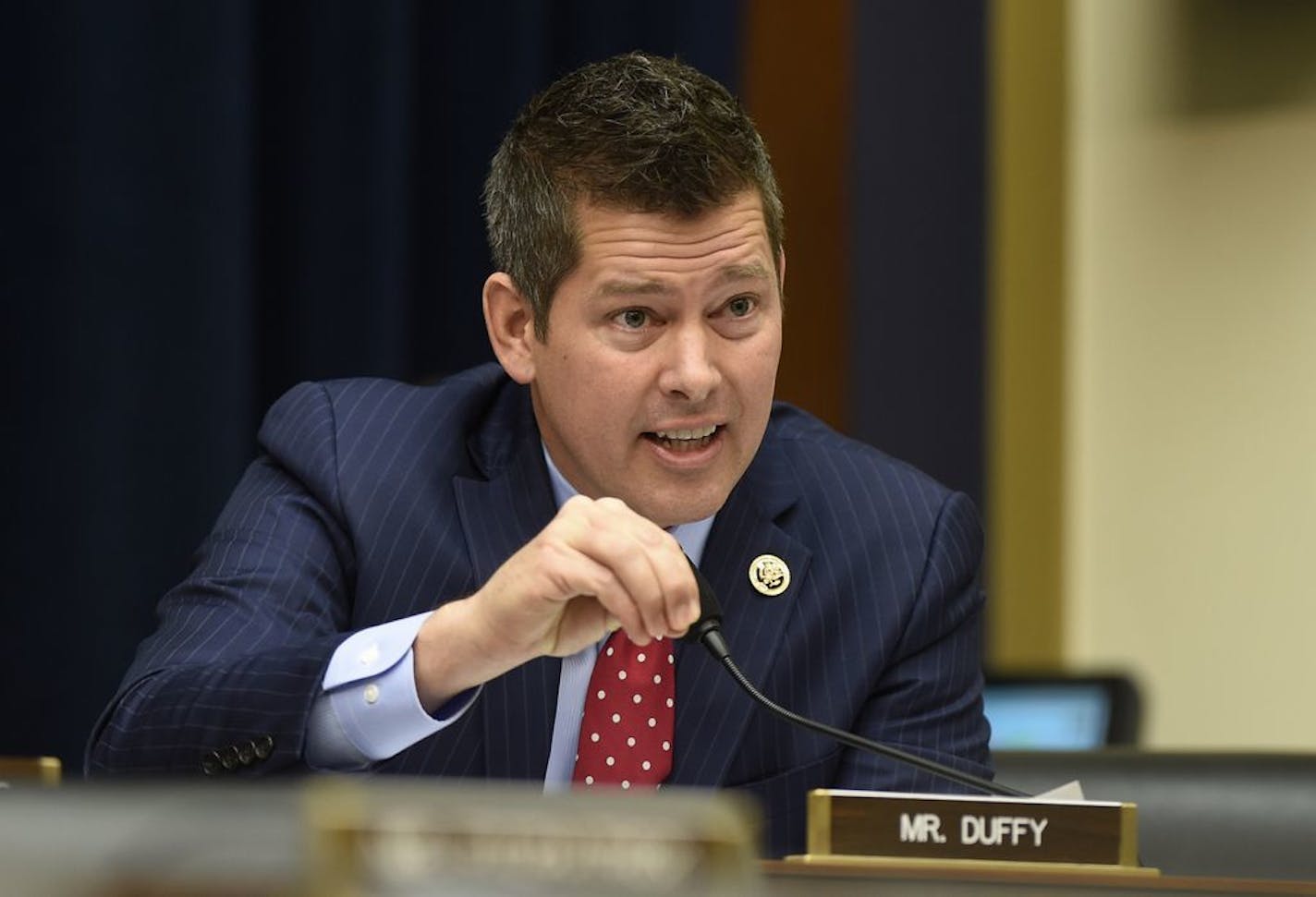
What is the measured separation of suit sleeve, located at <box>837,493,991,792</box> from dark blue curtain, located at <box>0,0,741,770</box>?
4.94 ft

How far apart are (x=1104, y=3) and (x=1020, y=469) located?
1103 mm

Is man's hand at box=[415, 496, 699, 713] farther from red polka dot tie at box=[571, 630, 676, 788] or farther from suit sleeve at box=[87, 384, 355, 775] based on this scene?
red polka dot tie at box=[571, 630, 676, 788]

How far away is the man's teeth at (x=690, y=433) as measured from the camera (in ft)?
6.31

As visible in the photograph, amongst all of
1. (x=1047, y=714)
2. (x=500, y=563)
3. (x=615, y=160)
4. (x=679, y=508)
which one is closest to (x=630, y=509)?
(x=679, y=508)

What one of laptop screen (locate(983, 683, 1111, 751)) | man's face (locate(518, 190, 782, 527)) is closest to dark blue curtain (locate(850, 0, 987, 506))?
laptop screen (locate(983, 683, 1111, 751))

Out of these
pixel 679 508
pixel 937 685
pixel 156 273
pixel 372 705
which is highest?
pixel 156 273

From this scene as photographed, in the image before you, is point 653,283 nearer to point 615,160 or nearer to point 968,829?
point 615,160

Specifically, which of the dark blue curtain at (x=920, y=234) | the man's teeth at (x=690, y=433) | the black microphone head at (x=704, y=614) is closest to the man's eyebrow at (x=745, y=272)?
the man's teeth at (x=690, y=433)

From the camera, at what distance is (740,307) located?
76.7 inches

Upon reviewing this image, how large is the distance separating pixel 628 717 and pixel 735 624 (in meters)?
0.15

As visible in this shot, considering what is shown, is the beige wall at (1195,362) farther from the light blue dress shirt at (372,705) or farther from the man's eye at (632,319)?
the light blue dress shirt at (372,705)

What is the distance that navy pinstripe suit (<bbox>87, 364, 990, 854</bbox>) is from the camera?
1900 millimetres

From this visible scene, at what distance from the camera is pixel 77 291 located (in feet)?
10.2

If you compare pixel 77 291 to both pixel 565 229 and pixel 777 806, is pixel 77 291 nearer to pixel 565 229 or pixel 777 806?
pixel 565 229
